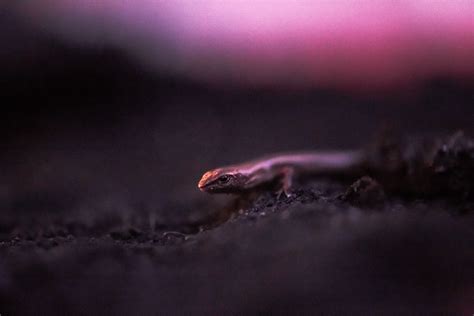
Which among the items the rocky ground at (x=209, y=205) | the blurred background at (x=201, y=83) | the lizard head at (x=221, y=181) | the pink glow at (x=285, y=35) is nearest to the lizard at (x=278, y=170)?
the lizard head at (x=221, y=181)

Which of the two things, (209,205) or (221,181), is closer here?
(209,205)

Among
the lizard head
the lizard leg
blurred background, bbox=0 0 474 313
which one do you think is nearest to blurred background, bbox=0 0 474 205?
blurred background, bbox=0 0 474 313

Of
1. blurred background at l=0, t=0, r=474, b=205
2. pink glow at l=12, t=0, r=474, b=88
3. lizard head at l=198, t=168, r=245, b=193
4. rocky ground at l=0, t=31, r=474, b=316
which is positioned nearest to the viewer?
rocky ground at l=0, t=31, r=474, b=316

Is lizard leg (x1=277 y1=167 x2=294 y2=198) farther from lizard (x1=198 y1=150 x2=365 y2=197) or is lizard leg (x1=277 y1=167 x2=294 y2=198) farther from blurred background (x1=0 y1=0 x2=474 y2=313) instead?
blurred background (x1=0 y1=0 x2=474 y2=313)

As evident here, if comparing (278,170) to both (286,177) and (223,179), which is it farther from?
(223,179)

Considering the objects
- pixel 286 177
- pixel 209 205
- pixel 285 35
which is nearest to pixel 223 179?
pixel 209 205

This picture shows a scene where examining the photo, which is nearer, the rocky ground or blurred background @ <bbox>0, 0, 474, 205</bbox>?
the rocky ground

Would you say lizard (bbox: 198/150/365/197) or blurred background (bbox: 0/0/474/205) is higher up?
blurred background (bbox: 0/0/474/205)
